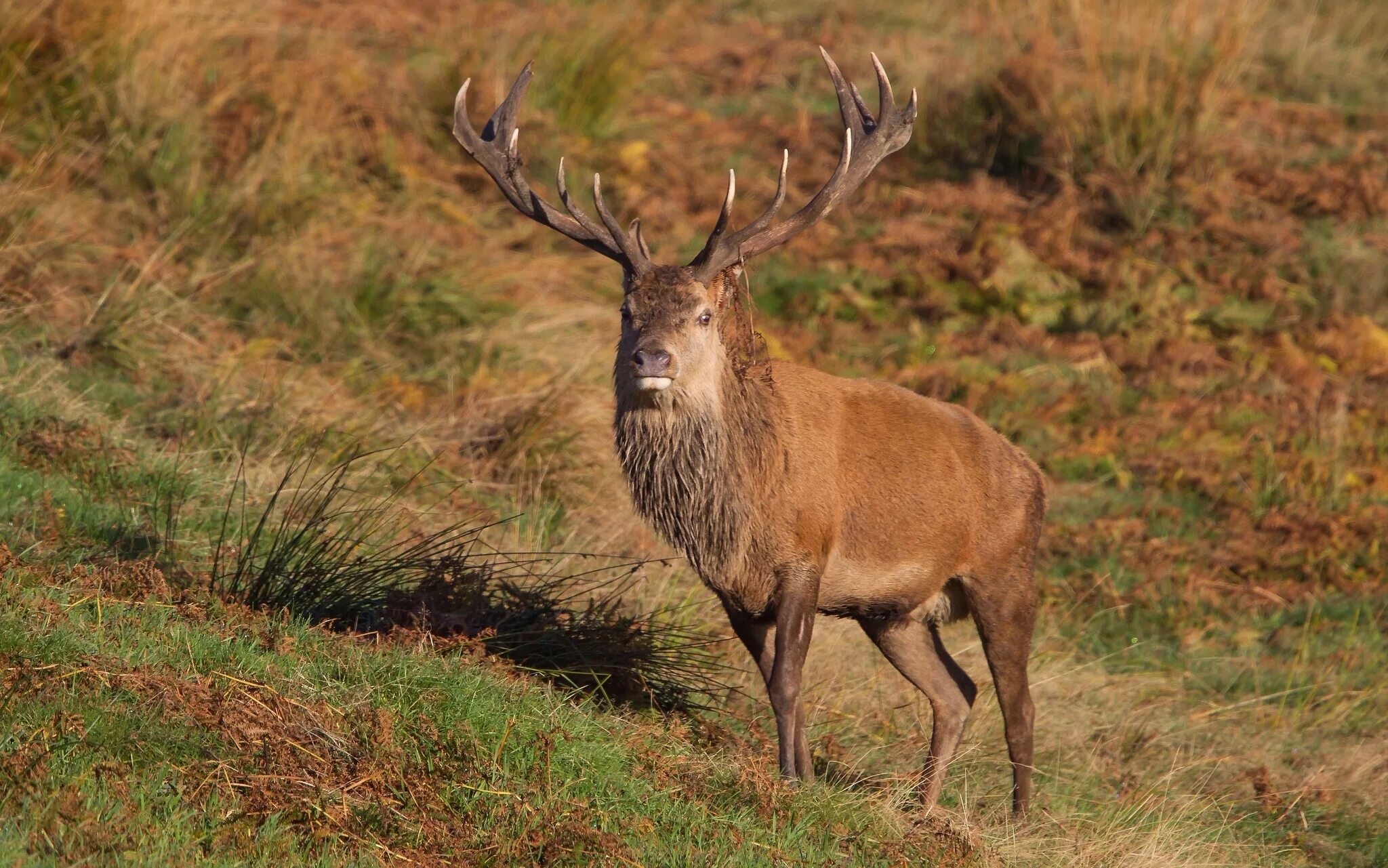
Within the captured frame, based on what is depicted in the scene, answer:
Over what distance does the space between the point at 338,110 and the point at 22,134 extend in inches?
98.2

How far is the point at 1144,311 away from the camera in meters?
11.5

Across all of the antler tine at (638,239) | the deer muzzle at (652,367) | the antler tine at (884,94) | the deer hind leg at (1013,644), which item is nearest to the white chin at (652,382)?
the deer muzzle at (652,367)

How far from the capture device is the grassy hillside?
4941 mm

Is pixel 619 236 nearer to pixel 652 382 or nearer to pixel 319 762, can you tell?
pixel 652 382

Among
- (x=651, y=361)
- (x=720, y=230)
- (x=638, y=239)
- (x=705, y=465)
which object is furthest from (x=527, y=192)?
→ (x=705, y=465)

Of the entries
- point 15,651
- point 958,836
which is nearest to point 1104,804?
point 958,836

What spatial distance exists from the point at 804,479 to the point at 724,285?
802 millimetres

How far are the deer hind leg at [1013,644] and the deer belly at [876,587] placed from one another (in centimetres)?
25

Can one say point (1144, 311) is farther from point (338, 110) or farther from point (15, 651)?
point (15, 651)

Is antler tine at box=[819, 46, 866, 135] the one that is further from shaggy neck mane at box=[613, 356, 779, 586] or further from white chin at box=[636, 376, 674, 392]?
white chin at box=[636, 376, 674, 392]

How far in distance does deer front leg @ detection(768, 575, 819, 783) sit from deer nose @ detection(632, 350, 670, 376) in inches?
36.0

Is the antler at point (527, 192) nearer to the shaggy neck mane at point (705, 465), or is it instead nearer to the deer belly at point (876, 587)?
the shaggy neck mane at point (705, 465)

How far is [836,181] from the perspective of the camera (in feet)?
20.8

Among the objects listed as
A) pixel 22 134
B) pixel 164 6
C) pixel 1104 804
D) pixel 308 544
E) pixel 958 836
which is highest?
pixel 164 6
